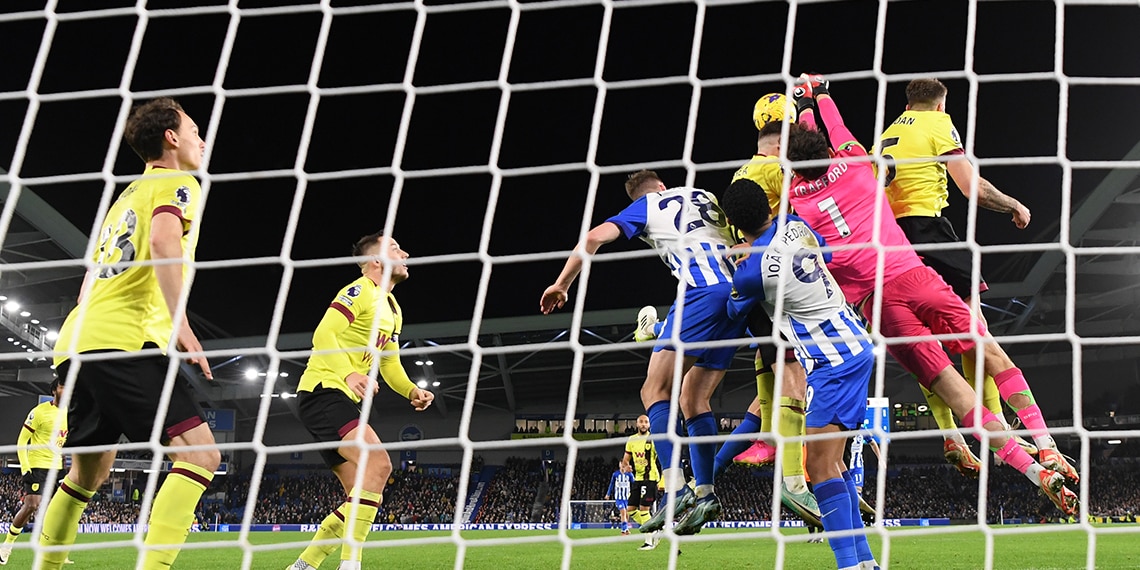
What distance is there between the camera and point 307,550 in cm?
436

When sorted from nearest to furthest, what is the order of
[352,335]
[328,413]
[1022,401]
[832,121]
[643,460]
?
[1022,401], [832,121], [328,413], [352,335], [643,460]

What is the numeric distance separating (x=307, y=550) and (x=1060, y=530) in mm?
10123

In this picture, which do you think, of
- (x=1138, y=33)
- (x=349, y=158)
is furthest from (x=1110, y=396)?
(x=349, y=158)

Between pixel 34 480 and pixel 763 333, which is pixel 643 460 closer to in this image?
pixel 34 480

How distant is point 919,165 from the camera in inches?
174

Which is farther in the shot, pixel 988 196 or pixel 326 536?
pixel 326 536

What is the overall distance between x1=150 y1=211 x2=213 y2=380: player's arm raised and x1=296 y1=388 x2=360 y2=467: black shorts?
5.33ft

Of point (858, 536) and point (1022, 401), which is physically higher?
point (1022, 401)

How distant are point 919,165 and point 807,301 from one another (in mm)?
1477

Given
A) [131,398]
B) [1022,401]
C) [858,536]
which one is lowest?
[858,536]

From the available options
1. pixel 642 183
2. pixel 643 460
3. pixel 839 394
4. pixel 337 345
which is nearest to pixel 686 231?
pixel 642 183

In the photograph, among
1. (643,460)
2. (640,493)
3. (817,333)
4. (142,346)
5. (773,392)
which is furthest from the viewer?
(640,493)

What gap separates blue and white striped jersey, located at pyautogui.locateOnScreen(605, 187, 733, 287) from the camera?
4059 millimetres

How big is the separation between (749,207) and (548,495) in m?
24.9
